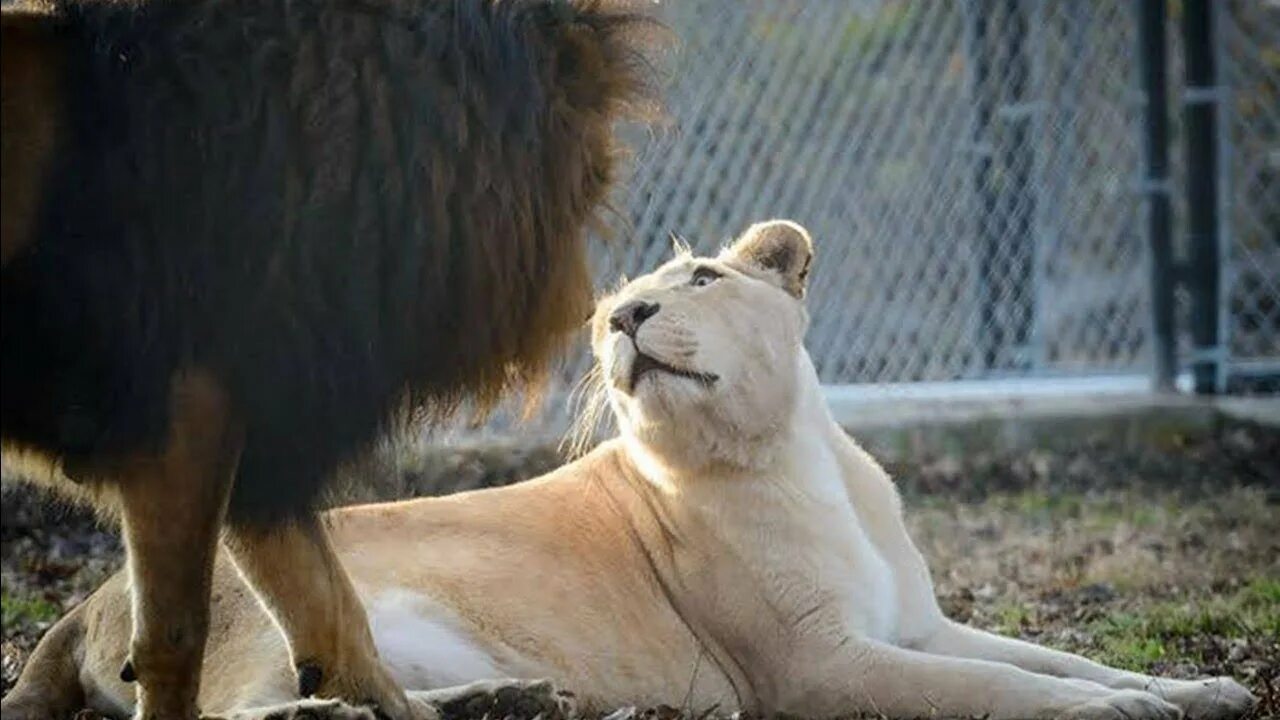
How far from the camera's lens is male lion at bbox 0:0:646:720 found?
3.89 meters

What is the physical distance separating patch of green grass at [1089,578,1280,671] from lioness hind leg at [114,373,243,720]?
2226mm

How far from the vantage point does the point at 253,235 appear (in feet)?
13.1

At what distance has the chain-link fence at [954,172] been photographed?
9.66 meters

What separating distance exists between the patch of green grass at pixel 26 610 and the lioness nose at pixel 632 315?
2231mm

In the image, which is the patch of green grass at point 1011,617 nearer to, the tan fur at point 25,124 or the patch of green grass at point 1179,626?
the patch of green grass at point 1179,626

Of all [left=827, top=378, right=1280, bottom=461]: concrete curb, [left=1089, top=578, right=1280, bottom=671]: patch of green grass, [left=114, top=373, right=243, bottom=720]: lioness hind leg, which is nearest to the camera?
[left=114, top=373, right=243, bottom=720]: lioness hind leg

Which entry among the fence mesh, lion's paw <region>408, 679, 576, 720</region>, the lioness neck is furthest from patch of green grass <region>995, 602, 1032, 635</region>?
the fence mesh

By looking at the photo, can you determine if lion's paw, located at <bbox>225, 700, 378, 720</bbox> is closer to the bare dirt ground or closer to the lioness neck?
the bare dirt ground

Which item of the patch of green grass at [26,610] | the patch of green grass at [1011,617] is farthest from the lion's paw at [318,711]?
the patch of green grass at [26,610]

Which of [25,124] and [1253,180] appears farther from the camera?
[1253,180]

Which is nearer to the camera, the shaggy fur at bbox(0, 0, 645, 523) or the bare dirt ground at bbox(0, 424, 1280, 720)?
the shaggy fur at bbox(0, 0, 645, 523)

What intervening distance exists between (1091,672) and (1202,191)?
5.07m

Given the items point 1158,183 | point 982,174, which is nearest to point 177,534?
point 982,174

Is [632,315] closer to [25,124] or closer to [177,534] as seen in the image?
[177,534]
